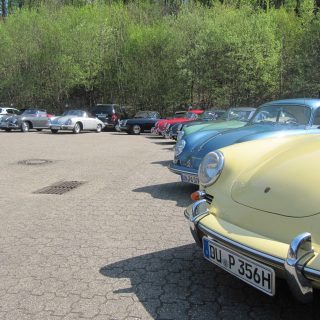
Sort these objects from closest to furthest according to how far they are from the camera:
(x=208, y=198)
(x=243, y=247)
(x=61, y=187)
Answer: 1. (x=243, y=247)
2. (x=208, y=198)
3. (x=61, y=187)

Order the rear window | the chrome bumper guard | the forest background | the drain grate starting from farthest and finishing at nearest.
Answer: the forest background, the rear window, the drain grate, the chrome bumper guard

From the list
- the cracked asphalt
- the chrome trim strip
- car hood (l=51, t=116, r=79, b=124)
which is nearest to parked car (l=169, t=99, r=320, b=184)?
the cracked asphalt

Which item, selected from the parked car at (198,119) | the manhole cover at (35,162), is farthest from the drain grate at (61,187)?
the parked car at (198,119)

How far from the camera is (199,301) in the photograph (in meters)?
3.14

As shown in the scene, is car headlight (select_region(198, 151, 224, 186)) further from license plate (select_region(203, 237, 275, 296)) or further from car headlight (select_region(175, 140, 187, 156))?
car headlight (select_region(175, 140, 187, 156))

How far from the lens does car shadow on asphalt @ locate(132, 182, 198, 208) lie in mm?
6469

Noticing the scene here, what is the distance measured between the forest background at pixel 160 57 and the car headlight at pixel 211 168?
27314 mm

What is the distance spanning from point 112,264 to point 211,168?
4.05 ft

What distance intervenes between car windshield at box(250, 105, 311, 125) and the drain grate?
3268 millimetres

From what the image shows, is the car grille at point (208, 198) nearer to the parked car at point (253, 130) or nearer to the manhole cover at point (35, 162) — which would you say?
the parked car at point (253, 130)

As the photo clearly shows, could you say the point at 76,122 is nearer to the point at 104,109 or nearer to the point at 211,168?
the point at 104,109

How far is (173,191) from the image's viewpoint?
712 centimetres

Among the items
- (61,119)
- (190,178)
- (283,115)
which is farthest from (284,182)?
(61,119)

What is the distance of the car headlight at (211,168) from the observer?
138 inches
